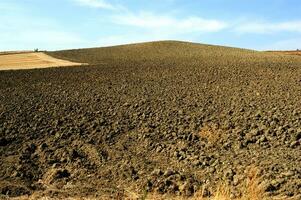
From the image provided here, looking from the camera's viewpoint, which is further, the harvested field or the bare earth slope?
the harvested field

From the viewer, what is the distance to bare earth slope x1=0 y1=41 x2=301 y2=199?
27.7 feet

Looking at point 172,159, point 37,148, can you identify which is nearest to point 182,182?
point 172,159

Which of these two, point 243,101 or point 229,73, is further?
point 229,73

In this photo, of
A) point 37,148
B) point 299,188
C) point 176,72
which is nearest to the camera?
point 299,188

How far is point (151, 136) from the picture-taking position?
36.3 feet

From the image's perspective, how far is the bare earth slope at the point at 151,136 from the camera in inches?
332

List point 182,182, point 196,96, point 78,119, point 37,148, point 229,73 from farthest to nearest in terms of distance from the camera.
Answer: point 229,73, point 196,96, point 78,119, point 37,148, point 182,182

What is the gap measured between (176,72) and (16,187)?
11.9 meters

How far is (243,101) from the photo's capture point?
13.4 m

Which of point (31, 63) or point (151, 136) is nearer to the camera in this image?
point (151, 136)

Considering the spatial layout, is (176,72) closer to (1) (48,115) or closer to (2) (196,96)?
(2) (196,96)

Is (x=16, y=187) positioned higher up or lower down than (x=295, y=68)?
lower down

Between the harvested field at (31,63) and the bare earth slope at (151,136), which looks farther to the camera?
the harvested field at (31,63)

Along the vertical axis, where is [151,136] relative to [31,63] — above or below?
below
